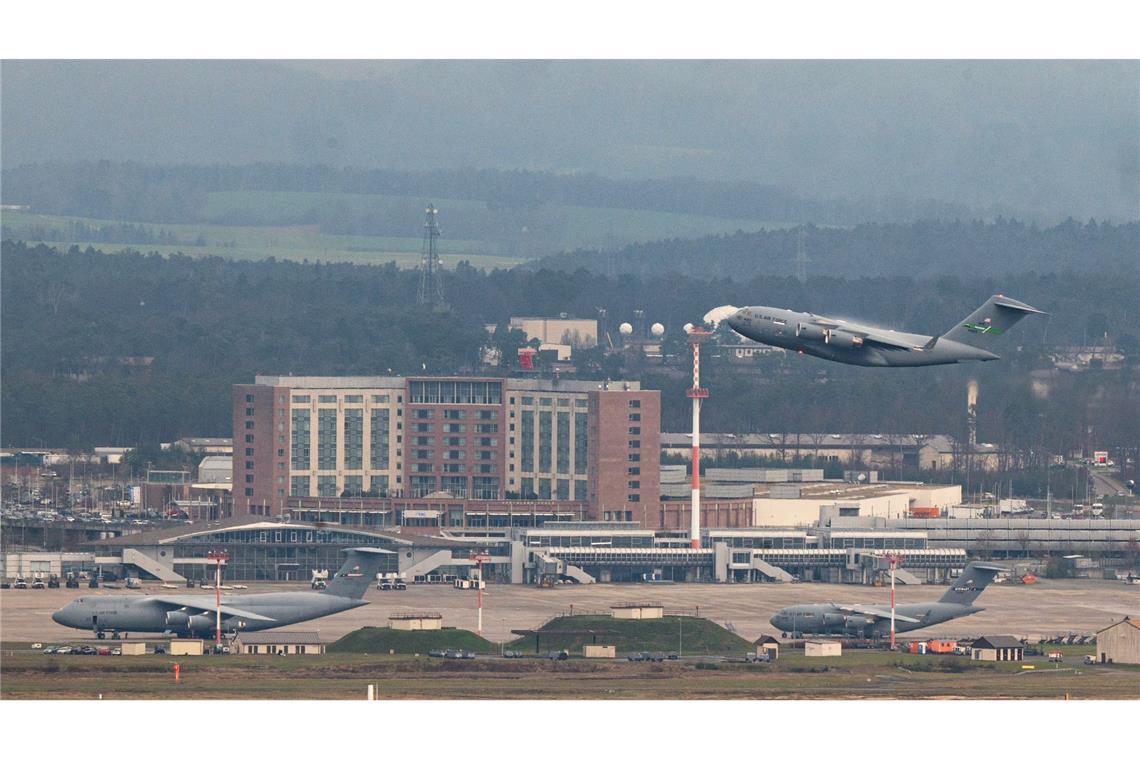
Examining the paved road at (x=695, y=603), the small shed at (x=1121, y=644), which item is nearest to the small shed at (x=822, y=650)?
the paved road at (x=695, y=603)

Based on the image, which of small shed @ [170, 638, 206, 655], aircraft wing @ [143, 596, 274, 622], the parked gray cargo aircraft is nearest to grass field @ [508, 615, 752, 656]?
the parked gray cargo aircraft

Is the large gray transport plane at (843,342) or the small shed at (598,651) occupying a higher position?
the large gray transport plane at (843,342)

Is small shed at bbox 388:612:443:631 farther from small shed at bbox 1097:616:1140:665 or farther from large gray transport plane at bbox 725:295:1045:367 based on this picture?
small shed at bbox 1097:616:1140:665

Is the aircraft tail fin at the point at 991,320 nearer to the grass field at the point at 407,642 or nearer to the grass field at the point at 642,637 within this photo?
the grass field at the point at 642,637

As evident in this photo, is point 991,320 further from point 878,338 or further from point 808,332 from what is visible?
point 808,332

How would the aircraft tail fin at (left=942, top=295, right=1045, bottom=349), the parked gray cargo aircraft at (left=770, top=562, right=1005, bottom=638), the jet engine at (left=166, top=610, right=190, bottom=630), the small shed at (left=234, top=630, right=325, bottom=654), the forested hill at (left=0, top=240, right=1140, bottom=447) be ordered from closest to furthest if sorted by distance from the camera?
the aircraft tail fin at (left=942, top=295, right=1045, bottom=349)
the small shed at (left=234, top=630, right=325, bottom=654)
the jet engine at (left=166, top=610, right=190, bottom=630)
the parked gray cargo aircraft at (left=770, top=562, right=1005, bottom=638)
the forested hill at (left=0, top=240, right=1140, bottom=447)
